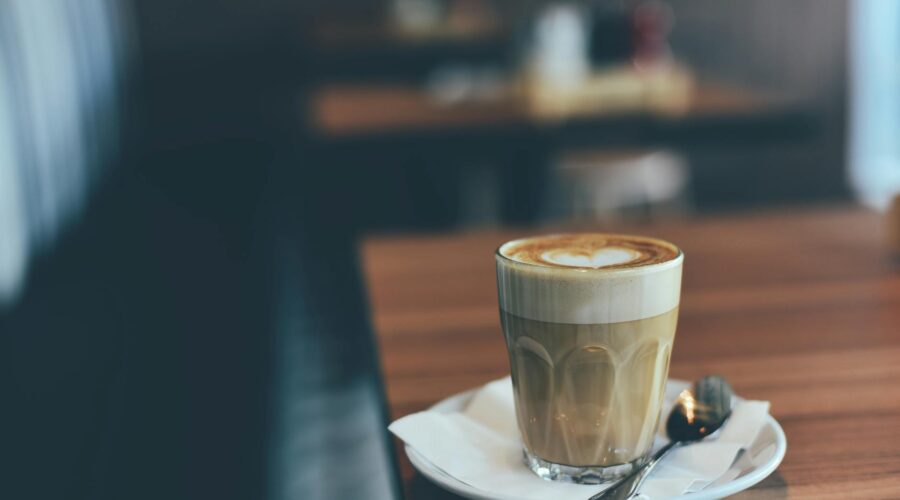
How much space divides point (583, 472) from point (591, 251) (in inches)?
5.0

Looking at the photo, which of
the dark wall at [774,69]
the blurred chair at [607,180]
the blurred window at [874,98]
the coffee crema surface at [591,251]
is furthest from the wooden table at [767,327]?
the blurred window at [874,98]

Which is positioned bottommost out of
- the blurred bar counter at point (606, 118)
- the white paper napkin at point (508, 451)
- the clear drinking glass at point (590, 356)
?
the blurred bar counter at point (606, 118)

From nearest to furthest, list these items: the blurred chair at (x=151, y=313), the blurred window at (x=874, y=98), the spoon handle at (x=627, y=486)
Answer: the spoon handle at (x=627, y=486) < the blurred chair at (x=151, y=313) < the blurred window at (x=874, y=98)

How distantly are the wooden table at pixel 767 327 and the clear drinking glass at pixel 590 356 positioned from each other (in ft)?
0.22

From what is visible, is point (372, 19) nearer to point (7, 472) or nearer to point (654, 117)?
point (654, 117)

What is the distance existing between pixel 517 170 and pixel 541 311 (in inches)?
68.8

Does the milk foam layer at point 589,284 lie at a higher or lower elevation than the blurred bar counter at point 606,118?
higher

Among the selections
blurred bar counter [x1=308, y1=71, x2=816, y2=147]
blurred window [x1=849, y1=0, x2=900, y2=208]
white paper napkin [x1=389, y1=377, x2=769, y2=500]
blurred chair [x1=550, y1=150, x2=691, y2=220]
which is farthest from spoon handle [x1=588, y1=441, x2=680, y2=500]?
blurred window [x1=849, y1=0, x2=900, y2=208]

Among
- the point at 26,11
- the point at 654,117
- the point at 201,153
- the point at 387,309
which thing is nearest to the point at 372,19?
the point at 201,153

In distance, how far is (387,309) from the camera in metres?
0.89

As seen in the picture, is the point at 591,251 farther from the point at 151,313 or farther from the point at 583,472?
the point at 151,313

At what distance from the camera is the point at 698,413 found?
1.85ft

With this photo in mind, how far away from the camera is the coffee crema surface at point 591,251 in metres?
0.54

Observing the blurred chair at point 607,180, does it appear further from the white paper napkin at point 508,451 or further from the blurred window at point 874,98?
the white paper napkin at point 508,451
